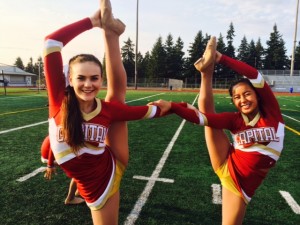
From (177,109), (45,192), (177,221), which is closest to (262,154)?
(177,109)

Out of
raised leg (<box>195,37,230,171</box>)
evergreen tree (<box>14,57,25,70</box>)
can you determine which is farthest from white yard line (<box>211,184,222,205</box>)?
evergreen tree (<box>14,57,25,70</box>)

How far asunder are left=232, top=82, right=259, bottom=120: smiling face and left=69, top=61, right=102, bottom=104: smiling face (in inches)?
52.5

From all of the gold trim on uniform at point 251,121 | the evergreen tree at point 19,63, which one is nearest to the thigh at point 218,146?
the gold trim on uniform at point 251,121

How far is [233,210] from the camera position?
261cm

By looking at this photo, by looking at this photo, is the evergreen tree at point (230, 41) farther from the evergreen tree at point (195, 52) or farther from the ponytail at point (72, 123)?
the ponytail at point (72, 123)

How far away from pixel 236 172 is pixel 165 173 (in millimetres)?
2563

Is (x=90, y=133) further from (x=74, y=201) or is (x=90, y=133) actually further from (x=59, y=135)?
(x=74, y=201)

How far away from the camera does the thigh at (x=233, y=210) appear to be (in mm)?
2600

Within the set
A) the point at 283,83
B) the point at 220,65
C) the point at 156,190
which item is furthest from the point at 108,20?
the point at 220,65

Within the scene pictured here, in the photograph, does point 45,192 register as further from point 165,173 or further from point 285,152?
point 285,152

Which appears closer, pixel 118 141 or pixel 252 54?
pixel 118 141

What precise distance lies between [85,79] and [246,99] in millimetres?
1474

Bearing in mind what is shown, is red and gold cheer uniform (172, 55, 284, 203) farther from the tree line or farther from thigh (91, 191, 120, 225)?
the tree line

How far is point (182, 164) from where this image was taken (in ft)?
18.9
